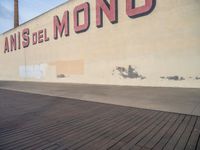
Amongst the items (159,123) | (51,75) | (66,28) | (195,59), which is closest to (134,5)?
(195,59)

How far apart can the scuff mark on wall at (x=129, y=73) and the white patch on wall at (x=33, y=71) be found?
10776 millimetres

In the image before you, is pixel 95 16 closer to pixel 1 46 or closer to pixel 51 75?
pixel 51 75

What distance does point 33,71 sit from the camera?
22.3m

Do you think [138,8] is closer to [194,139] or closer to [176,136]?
[176,136]

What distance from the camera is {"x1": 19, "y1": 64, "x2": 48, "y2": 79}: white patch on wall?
68.7 feet

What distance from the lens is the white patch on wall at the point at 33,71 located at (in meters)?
20.9

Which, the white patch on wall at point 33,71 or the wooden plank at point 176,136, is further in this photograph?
the white patch on wall at point 33,71

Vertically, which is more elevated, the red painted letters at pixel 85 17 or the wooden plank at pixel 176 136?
the red painted letters at pixel 85 17

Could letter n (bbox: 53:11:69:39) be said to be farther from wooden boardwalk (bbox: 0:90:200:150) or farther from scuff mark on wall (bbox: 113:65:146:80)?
wooden boardwalk (bbox: 0:90:200:150)

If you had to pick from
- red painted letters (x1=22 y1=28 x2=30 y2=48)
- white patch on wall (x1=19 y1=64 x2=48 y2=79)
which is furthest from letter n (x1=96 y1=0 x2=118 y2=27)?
red painted letters (x1=22 y1=28 x2=30 y2=48)

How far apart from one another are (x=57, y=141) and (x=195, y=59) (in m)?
9.55

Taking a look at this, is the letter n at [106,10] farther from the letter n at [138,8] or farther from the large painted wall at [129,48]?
the letter n at [138,8]

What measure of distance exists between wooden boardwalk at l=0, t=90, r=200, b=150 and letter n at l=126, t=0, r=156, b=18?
827 centimetres

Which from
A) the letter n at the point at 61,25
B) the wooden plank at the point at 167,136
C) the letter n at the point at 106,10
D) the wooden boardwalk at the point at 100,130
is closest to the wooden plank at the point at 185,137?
the wooden boardwalk at the point at 100,130
